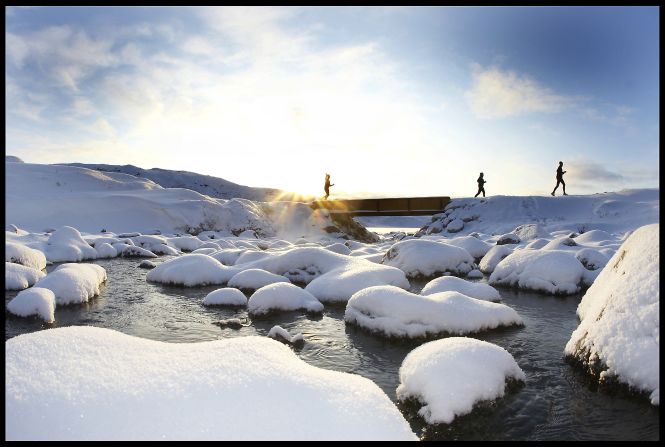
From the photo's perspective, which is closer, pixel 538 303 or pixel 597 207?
pixel 538 303

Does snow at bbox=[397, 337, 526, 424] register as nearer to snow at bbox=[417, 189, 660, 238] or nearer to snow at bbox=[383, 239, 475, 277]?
snow at bbox=[383, 239, 475, 277]

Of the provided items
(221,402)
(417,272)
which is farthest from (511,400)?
(417,272)

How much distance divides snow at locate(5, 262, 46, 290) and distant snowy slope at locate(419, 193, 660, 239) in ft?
70.2

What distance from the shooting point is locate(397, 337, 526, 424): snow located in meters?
4.35

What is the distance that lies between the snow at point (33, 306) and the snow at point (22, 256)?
544 cm

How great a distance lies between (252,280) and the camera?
1111 cm

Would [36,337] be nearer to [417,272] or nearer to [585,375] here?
[585,375]

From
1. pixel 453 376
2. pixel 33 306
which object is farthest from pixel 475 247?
pixel 33 306

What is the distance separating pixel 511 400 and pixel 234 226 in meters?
26.8

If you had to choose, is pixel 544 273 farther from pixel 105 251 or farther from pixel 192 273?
pixel 105 251

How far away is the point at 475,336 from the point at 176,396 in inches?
216

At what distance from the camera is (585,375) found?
5293 mm
